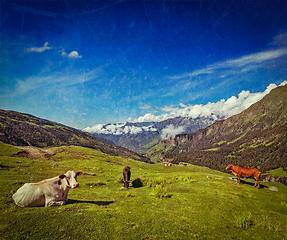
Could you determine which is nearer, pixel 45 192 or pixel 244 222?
pixel 244 222

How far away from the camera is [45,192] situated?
32.3 feet

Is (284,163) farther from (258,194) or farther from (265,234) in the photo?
(265,234)

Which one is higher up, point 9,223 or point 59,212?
point 9,223

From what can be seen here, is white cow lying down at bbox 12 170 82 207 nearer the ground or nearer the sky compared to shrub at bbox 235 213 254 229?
nearer the sky

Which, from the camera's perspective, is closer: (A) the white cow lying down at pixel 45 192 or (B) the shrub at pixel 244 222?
(B) the shrub at pixel 244 222

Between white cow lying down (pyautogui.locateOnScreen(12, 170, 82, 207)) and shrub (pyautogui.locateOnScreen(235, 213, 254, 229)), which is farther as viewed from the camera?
white cow lying down (pyautogui.locateOnScreen(12, 170, 82, 207))

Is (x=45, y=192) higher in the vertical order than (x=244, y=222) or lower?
higher

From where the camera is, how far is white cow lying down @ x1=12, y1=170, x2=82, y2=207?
9.24 meters

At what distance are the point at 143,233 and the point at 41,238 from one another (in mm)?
4629

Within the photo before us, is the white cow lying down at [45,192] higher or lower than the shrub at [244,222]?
higher

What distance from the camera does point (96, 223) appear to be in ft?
24.0

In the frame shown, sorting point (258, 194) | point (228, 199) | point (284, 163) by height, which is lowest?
point (284, 163)

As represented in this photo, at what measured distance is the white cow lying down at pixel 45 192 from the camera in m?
9.24

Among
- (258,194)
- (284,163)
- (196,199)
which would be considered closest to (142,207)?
(196,199)
